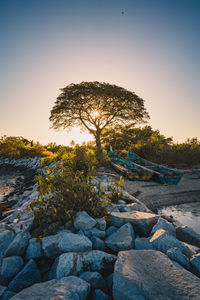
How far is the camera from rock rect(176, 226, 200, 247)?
196 centimetres

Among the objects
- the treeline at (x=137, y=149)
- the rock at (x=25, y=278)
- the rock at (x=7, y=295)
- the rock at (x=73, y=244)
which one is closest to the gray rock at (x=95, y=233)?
the rock at (x=73, y=244)

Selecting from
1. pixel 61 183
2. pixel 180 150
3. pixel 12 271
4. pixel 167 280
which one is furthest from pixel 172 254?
pixel 180 150

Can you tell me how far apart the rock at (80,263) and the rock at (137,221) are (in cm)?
82

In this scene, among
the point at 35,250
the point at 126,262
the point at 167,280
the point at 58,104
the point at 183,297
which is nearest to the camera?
the point at 183,297

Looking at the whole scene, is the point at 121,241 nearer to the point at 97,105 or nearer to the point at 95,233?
the point at 95,233

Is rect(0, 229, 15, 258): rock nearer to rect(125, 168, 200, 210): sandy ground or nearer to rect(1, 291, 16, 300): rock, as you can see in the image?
rect(1, 291, 16, 300): rock

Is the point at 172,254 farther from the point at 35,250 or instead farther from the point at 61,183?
the point at 61,183

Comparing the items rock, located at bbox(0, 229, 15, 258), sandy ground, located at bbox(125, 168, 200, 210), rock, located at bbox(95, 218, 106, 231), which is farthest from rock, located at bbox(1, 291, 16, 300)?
sandy ground, located at bbox(125, 168, 200, 210)

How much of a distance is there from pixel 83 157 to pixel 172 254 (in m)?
5.17

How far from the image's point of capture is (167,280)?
128 centimetres

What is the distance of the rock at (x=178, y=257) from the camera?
5.10ft

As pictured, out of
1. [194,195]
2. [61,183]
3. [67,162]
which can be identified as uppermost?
[67,162]

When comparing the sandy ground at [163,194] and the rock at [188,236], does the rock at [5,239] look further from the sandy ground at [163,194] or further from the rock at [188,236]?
the sandy ground at [163,194]

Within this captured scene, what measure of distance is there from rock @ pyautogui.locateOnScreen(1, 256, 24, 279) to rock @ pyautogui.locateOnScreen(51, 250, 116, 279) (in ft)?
1.37
